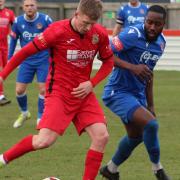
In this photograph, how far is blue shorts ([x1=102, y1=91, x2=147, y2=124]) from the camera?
8328 mm

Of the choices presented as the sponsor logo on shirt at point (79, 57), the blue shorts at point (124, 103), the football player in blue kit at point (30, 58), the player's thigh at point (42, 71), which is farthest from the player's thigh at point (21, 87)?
the sponsor logo on shirt at point (79, 57)

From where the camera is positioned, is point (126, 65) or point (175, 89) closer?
point (126, 65)

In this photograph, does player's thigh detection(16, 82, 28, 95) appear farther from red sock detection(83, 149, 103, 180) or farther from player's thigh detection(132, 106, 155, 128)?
red sock detection(83, 149, 103, 180)

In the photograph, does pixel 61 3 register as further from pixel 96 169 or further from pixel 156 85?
pixel 96 169

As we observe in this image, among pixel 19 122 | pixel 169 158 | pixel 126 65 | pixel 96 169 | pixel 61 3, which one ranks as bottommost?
pixel 61 3

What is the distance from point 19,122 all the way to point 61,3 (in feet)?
52.6

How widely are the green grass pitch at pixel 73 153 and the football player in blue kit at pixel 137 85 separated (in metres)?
0.38

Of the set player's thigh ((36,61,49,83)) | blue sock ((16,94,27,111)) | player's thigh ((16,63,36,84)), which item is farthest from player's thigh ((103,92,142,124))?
blue sock ((16,94,27,111))

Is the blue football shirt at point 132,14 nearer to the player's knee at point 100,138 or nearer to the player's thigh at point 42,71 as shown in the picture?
the player's thigh at point 42,71

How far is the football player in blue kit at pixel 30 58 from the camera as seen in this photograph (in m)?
12.8

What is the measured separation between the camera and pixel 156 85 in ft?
63.4

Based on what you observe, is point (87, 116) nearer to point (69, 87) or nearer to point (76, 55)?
point (69, 87)

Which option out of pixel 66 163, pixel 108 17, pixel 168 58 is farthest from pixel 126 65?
pixel 108 17

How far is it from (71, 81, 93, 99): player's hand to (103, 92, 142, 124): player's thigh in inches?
26.4
